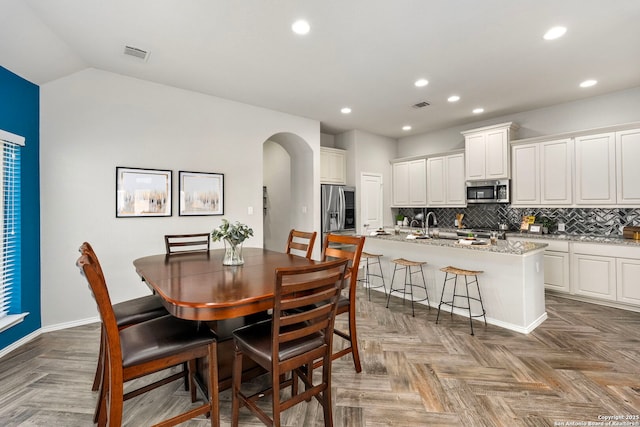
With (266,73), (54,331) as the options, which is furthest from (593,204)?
(54,331)

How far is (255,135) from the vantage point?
4.59 meters

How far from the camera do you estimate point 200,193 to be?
402 cm

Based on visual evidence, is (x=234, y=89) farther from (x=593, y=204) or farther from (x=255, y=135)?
(x=593, y=204)

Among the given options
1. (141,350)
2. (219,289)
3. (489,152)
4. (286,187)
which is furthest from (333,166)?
(141,350)

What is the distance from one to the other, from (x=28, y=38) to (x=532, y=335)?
5298 millimetres

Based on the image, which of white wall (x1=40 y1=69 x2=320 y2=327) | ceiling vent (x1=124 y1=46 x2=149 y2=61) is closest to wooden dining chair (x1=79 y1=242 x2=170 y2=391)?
white wall (x1=40 y1=69 x2=320 y2=327)

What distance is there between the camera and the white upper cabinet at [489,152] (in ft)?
15.7

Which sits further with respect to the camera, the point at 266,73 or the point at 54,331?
the point at 266,73

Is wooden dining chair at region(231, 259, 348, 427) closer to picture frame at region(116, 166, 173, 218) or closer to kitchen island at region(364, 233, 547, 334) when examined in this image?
kitchen island at region(364, 233, 547, 334)

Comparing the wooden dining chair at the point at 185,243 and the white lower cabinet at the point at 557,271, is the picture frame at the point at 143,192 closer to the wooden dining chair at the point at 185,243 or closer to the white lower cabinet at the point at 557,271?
the wooden dining chair at the point at 185,243

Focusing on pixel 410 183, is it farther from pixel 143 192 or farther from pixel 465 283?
pixel 143 192

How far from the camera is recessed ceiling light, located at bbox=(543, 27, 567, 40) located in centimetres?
261

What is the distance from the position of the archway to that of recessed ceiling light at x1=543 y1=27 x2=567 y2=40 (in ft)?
11.4

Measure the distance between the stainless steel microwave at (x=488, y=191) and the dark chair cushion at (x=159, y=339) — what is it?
4916mm
